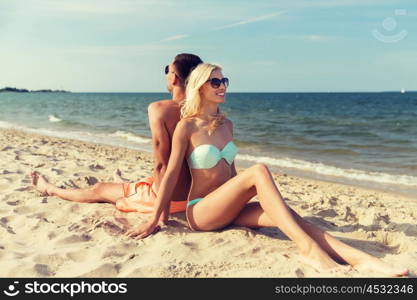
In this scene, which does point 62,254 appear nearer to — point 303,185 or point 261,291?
point 261,291

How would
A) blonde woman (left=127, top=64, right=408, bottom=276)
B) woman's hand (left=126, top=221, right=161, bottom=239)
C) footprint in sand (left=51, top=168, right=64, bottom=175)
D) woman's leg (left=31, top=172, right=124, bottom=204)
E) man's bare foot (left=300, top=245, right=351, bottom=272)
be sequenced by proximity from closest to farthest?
man's bare foot (left=300, top=245, right=351, bottom=272) < blonde woman (left=127, top=64, right=408, bottom=276) < woman's hand (left=126, top=221, right=161, bottom=239) < woman's leg (left=31, top=172, right=124, bottom=204) < footprint in sand (left=51, top=168, right=64, bottom=175)

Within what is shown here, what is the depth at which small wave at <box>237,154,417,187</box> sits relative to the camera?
880 cm

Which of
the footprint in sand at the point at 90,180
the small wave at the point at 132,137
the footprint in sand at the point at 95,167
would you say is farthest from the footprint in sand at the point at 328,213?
the small wave at the point at 132,137

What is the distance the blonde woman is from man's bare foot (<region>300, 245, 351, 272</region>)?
0.16 metres

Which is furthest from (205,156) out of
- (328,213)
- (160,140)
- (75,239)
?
(328,213)

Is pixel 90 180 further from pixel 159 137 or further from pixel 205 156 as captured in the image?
pixel 205 156

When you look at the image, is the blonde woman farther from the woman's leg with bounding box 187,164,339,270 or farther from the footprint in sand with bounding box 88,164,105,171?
the footprint in sand with bounding box 88,164,105,171

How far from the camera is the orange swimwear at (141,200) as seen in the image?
14.1ft

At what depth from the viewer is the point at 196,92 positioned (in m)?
3.83

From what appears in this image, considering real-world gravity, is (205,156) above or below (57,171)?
above

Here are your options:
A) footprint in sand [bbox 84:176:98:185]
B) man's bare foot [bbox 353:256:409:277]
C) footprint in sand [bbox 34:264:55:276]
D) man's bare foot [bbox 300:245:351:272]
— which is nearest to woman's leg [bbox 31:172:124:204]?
footprint in sand [bbox 84:176:98:185]

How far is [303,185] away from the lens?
314 inches

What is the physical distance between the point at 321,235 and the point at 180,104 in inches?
64.9

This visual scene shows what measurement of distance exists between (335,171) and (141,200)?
20.7 ft
